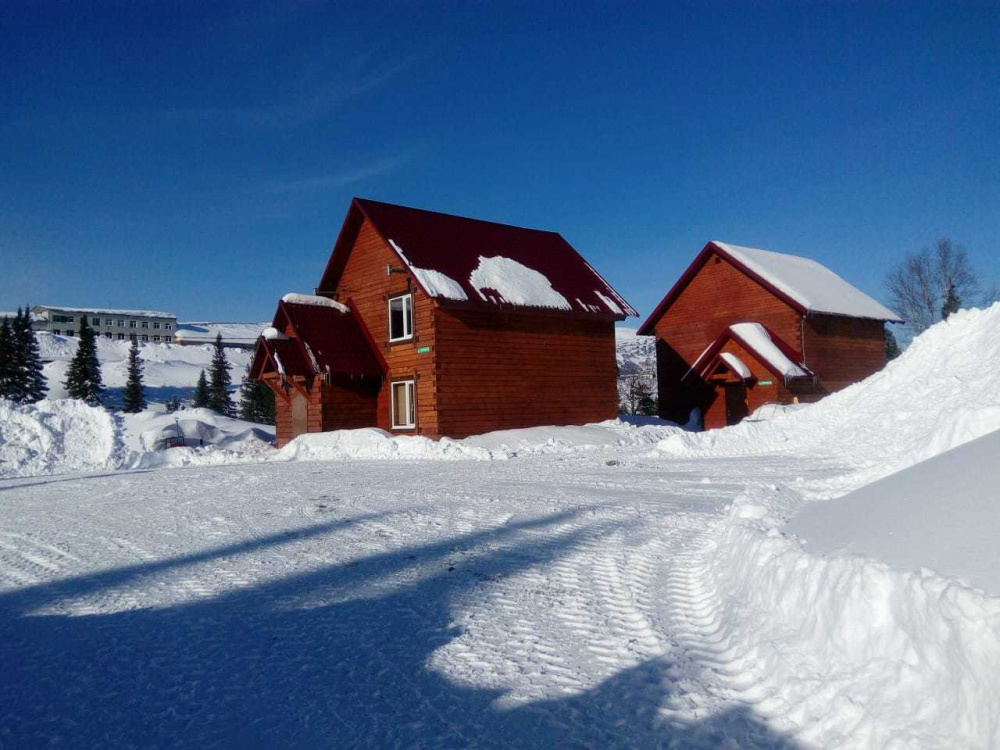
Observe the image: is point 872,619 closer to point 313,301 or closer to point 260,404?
point 313,301

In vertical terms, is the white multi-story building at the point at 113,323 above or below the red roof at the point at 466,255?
above

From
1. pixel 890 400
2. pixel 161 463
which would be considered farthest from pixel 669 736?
pixel 161 463

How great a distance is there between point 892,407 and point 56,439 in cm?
2398

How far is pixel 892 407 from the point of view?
61.0 ft

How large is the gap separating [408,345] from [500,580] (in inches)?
670

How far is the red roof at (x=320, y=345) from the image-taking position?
23391 millimetres

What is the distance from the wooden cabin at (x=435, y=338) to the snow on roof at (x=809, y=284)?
6807mm

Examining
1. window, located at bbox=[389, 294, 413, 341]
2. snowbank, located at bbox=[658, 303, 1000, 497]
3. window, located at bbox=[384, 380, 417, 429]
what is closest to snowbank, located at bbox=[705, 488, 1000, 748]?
snowbank, located at bbox=[658, 303, 1000, 497]

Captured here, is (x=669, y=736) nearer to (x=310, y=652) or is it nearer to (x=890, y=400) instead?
(x=310, y=652)

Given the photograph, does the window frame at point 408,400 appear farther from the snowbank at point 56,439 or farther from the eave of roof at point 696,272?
the eave of roof at point 696,272

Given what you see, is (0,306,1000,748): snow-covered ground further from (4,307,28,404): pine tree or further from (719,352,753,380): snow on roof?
(4,307,28,404): pine tree

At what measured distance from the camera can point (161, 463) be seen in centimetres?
2223

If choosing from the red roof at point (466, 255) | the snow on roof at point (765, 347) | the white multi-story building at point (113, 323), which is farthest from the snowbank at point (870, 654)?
the white multi-story building at point (113, 323)

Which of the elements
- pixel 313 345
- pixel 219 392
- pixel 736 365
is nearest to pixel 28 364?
pixel 219 392
